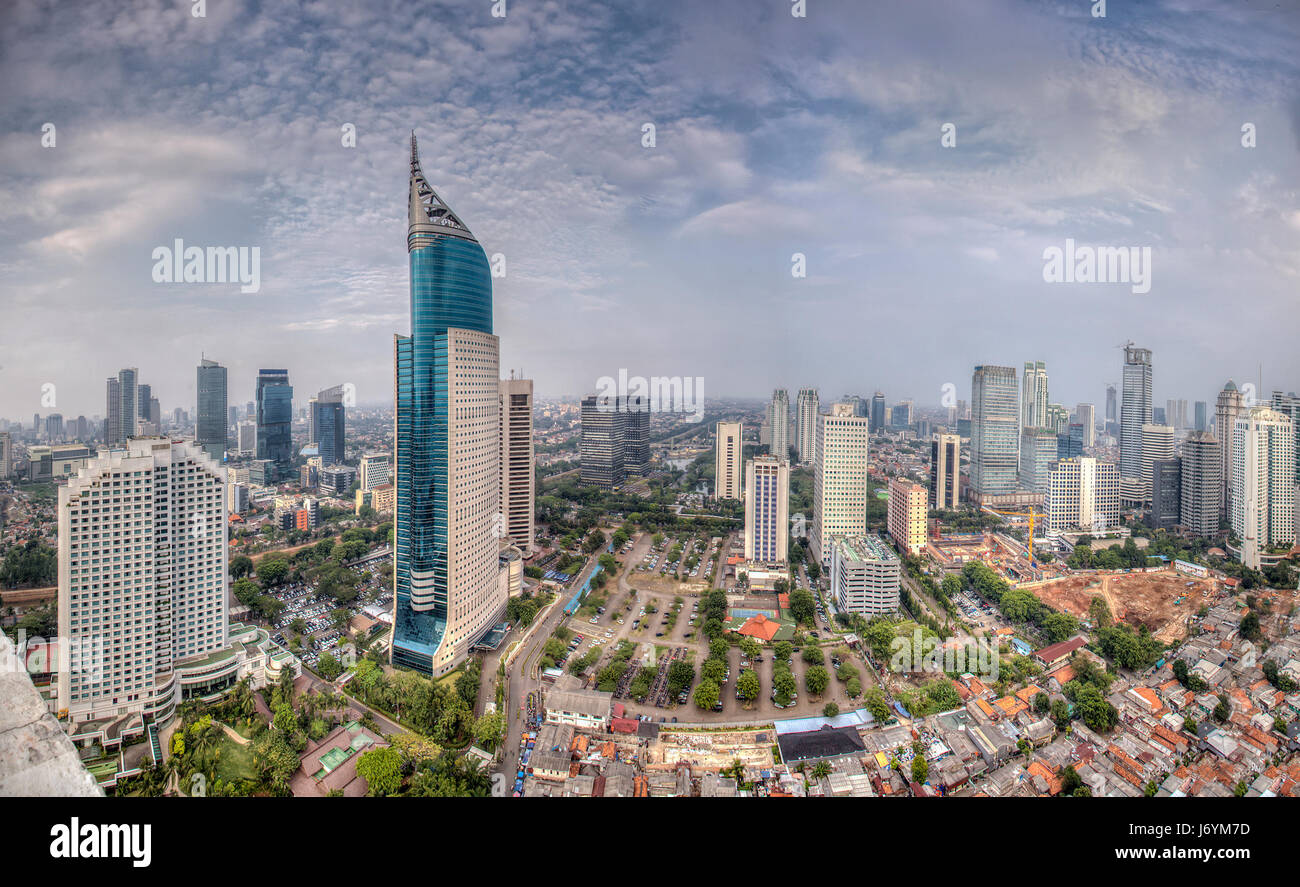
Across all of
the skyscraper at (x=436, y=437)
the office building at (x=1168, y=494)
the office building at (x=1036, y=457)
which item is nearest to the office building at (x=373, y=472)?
the skyscraper at (x=436, y=437)

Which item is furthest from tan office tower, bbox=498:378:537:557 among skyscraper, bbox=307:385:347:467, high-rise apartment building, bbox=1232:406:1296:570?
high-rise apartment building, bbox=1232:406:1296:570

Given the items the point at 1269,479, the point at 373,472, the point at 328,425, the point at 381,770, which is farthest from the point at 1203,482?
the point at 328,425

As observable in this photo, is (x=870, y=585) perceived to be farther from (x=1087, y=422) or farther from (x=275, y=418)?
(x=1087, y=422)

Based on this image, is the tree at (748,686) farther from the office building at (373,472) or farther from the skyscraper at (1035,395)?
the skyscraper at (1035,395)

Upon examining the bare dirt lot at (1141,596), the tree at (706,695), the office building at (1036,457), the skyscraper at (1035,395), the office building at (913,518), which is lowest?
the tree at (706,695)

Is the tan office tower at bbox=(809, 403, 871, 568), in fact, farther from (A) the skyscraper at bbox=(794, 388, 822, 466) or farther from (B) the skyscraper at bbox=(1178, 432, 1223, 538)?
(A) the skyscraper at bbox=(794, 388, 822, 466)

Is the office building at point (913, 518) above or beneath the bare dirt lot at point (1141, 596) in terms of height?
above
